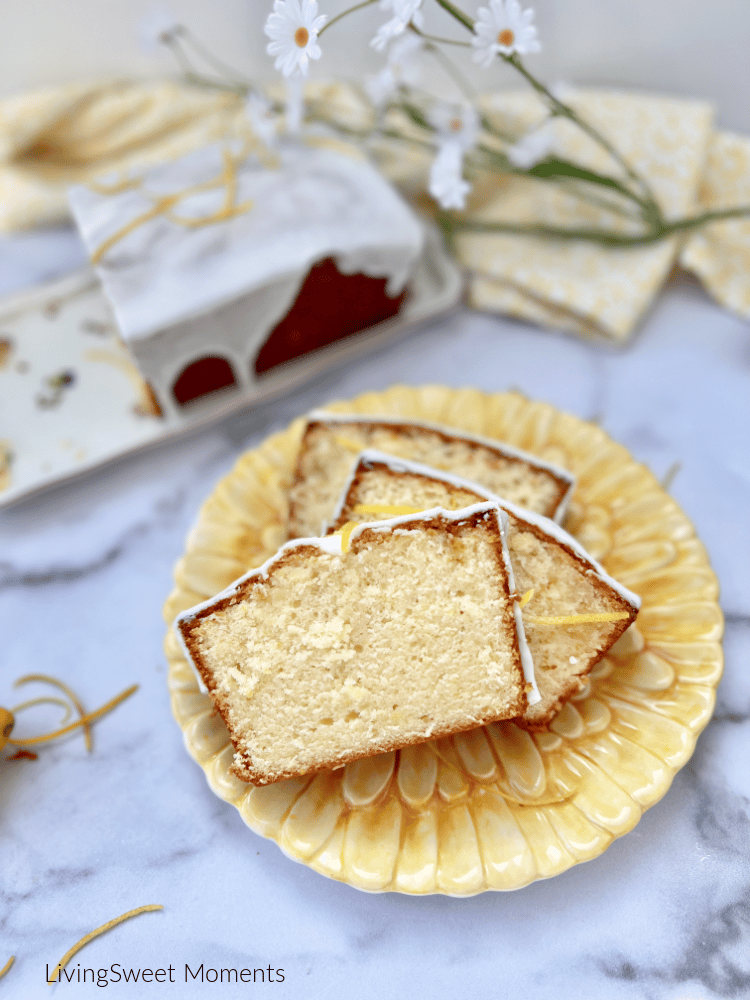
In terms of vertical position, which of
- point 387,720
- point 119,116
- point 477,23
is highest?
point 119,116

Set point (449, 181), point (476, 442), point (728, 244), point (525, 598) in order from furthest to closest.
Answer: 1. point (728, 244)
2. point (449, 181)
3. point (476, 442)
4. point (525, 598)

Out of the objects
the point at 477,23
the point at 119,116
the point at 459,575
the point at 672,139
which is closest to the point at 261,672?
the point at 459,575

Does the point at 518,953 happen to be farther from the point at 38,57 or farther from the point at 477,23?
the point at 38,57

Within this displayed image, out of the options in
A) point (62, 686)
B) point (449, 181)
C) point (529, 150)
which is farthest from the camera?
point (529, 150)

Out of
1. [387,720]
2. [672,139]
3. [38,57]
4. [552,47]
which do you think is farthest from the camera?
[38,57]

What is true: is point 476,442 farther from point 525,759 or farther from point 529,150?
point 529,150

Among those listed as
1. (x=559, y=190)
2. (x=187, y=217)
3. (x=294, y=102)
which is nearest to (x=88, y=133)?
(x=187, y=217)
